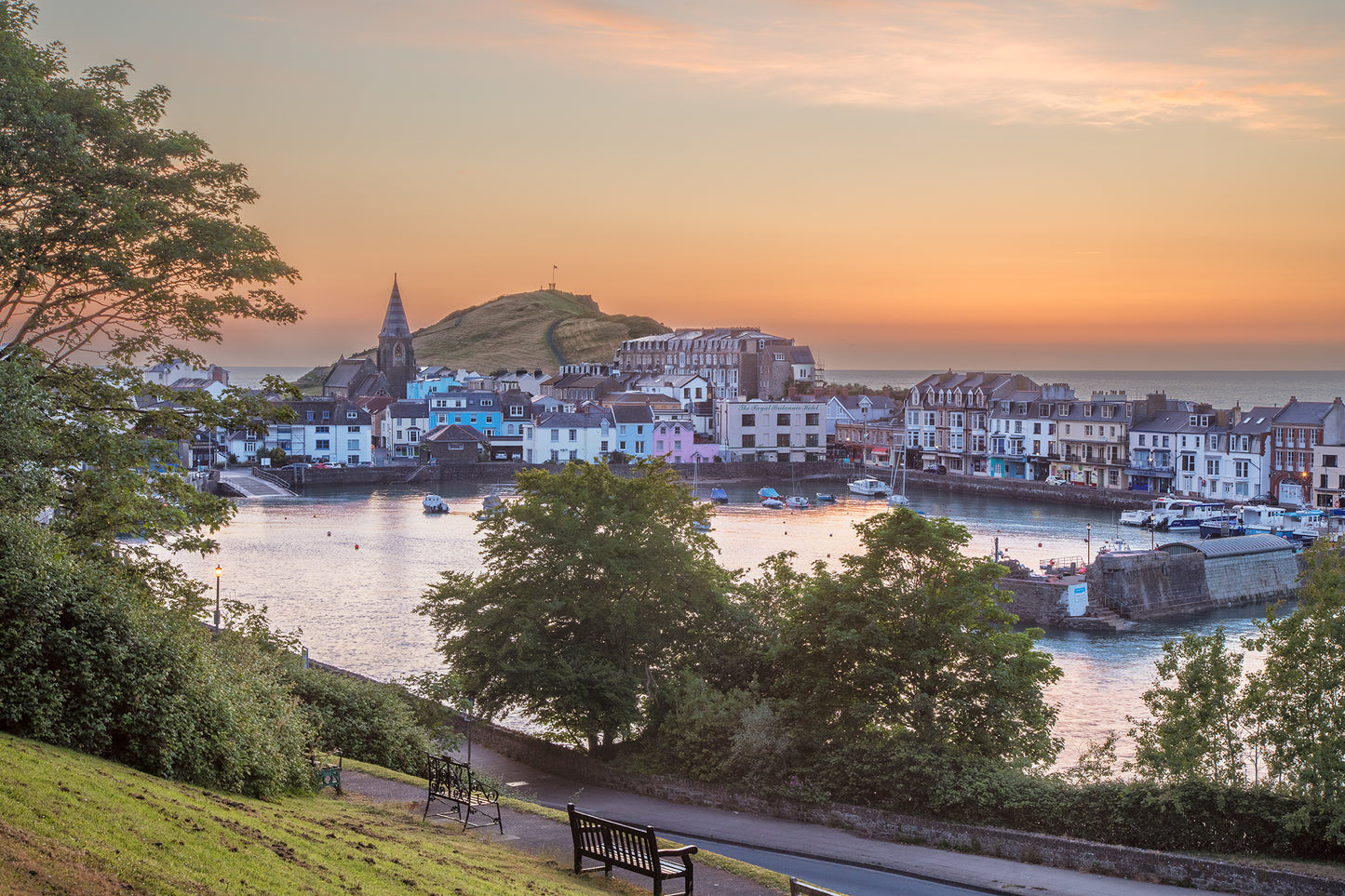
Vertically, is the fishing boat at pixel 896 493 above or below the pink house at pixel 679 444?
below

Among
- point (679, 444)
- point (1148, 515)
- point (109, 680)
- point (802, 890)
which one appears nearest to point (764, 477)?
point (679, 444)

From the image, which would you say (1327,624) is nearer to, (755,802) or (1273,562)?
(755,802)

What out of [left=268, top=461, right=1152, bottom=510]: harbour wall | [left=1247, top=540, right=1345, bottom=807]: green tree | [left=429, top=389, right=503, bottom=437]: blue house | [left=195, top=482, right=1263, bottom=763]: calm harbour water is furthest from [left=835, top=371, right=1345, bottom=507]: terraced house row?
[left=1247, top=540, right=1345, bottom=807]: green tree

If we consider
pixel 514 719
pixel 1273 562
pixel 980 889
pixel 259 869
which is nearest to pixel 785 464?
pixel 1273 562

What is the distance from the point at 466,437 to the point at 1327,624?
3046 inches

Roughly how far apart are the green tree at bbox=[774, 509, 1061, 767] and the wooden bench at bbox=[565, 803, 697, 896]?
829 cm

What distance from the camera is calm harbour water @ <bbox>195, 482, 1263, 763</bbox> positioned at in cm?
3148

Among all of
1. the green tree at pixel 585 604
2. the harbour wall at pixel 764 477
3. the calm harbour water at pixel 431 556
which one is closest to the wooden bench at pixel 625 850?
the green tree at pixel 585 604

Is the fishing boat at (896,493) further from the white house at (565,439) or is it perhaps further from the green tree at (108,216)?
the green tree at (108,216)

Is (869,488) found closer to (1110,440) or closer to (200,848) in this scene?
(1110,440)

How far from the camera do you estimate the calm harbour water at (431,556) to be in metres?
31.5

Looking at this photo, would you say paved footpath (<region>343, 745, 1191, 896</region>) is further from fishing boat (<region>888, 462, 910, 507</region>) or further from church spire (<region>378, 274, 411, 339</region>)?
church spire (<region>378, 274, 411, 339</region>)

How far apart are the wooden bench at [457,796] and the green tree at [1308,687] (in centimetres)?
1030

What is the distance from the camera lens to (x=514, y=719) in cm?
2672
